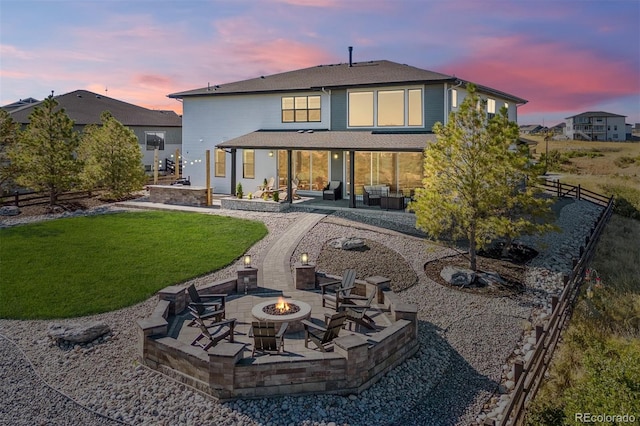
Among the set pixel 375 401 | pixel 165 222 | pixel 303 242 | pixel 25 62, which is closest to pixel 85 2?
pixel 25 62

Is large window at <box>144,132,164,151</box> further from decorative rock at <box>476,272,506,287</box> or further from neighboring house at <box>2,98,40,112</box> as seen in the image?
decorative rock at <box>476,272,506,287</box>

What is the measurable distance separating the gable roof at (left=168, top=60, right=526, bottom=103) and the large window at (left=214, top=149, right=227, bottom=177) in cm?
369

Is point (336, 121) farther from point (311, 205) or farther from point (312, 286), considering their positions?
point (312, 286)

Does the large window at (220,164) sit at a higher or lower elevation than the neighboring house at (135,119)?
lower

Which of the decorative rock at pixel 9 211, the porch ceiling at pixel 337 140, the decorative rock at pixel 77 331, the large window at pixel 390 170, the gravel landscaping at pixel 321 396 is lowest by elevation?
the gravel landscaping at pixel 321 396

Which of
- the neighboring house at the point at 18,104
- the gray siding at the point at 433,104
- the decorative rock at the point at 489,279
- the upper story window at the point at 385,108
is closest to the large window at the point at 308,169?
the upper story window at the point at 385,108

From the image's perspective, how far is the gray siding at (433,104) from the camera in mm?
21178

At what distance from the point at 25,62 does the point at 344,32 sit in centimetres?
1815

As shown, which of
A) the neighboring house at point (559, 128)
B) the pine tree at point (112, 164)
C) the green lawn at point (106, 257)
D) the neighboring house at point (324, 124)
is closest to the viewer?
the green lawn at point (106, 257)

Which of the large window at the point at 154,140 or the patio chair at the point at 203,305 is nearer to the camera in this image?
the patio chair at the point at 203,305

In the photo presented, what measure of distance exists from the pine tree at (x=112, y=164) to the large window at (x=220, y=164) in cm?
449

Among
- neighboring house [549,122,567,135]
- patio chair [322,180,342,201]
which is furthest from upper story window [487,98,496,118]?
neighboring house [549,122,567,135]

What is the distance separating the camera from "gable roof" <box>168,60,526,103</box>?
2194 centimetres

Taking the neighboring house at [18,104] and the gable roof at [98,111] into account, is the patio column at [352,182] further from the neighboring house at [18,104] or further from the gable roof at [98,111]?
the neighboring house at [18,104]
